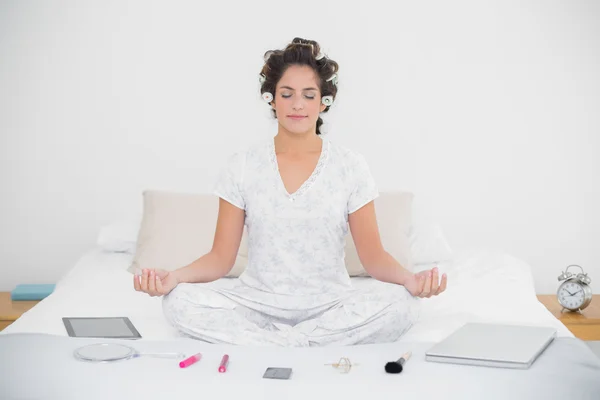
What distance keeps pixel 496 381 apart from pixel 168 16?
7.46 ft

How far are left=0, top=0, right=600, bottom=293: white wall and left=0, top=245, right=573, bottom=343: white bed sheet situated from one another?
1.43 feet

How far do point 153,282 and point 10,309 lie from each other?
4.08ft

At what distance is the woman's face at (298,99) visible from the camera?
235 centimetres

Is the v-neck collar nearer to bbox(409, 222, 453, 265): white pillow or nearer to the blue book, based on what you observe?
bbox(409, 222, 453, 265): white pillow

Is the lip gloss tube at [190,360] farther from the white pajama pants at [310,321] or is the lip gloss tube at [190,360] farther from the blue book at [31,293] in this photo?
the blue book at [31,293]

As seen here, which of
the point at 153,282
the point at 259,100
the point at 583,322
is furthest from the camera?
the point at 259,100

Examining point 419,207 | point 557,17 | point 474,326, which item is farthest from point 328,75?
point 557,17

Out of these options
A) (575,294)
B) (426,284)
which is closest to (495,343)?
(426,284)

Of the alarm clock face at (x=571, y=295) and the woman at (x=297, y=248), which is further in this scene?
the alarm clock face at (x=571, y=295)

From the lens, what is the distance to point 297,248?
2303mm

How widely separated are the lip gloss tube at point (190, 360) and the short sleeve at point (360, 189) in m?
0.71

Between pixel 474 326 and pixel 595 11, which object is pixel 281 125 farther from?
pixel 595 11

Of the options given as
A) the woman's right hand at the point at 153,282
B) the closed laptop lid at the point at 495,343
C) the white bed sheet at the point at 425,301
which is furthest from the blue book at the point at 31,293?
the closed laptop lid at the point at 495,343

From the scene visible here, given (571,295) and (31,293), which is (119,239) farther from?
(571,295)
